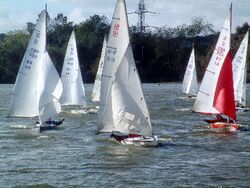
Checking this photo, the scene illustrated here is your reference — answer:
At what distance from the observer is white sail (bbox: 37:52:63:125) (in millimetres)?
34812

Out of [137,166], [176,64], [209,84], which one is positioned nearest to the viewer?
[137,166]

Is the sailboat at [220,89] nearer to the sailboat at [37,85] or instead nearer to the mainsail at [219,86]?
the mainsail at [219,86]

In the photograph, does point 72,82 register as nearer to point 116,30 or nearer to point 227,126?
point 227,126

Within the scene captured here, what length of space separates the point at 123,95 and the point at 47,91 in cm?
758

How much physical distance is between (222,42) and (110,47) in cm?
1008

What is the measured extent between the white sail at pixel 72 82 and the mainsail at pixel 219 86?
12571mm

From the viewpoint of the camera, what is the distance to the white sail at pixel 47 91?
1371 inches

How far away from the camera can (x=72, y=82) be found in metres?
47.4

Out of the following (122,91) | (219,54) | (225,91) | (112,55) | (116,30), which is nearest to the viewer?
(116,30)

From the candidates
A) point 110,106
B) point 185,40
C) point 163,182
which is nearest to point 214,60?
point 110,106

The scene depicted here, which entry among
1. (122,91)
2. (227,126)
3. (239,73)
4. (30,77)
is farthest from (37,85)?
(239,73)

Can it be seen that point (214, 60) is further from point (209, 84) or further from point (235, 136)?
point (235, 136)

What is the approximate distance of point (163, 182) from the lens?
22.6 m

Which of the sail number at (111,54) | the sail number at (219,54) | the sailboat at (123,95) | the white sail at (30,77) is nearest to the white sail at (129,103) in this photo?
the sailboat at (123,95)
